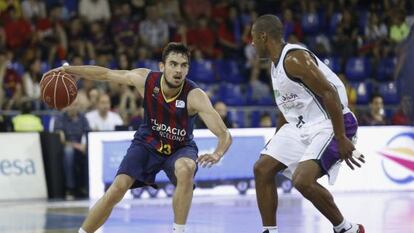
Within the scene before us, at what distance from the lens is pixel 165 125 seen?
887 centimetres

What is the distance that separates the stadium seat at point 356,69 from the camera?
21.8 m

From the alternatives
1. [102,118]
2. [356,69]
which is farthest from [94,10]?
[356,69]

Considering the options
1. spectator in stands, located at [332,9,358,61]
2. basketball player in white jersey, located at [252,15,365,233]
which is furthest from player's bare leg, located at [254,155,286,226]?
spectator in stands, located at [332,9,358,61]

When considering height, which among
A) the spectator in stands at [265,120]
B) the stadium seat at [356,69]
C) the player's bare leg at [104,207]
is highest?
the player's bare leg at [104,207]

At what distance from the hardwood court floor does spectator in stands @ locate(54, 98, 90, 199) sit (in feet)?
2.68

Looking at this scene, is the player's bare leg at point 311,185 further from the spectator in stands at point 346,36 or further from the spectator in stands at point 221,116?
the spectator in stands at point 346,36

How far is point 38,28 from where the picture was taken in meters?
19.8

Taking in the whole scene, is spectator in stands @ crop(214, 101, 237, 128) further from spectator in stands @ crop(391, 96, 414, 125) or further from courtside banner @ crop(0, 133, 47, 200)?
spectator in stands @ crop(391, 96, 414, 125)

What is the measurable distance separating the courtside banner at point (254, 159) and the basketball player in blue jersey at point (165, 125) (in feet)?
21.7

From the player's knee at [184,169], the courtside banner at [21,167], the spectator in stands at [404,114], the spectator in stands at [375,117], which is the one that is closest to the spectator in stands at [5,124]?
the courtside banner at [21,167]

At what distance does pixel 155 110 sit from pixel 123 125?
742 centimetres

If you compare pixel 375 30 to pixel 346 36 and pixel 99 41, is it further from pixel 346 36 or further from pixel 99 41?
pixel 99 41

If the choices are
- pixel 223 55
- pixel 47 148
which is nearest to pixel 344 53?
pixel 223 55

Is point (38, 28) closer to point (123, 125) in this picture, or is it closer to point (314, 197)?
point (123, 125)
